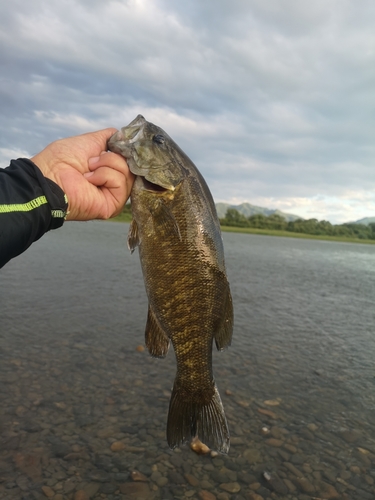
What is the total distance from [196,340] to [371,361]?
780 centimetres

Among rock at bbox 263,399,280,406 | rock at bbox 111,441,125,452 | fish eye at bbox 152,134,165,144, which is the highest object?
fish eye at bbox 152,134,165,144

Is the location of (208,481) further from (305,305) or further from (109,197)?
(305,305)

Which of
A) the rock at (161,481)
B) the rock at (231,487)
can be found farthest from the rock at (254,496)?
the rock at (161,481)

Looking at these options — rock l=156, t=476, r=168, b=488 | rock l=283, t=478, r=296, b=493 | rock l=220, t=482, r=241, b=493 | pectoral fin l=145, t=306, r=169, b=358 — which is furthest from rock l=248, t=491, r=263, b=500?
pectoral fin l=145, t=306, r=169, b=358

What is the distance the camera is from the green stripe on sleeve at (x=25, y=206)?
103 inches

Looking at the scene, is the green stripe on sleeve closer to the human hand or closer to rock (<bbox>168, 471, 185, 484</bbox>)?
the human hand

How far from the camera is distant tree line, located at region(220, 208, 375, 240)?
352 feet

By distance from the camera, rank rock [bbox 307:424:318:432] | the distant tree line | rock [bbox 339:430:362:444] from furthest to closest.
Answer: the distant tree line < rock [bbox 307:424:318:432] < rock [bbox 339:430:362:444]

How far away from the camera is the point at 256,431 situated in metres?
5.98

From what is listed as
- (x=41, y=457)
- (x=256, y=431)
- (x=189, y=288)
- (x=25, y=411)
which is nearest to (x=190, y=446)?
(x=256, y=431)

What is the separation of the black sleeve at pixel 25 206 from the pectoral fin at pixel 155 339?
109 cm

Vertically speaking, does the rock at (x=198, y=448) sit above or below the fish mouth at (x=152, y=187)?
below

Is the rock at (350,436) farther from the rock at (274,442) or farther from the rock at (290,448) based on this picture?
the rock at (274,442)

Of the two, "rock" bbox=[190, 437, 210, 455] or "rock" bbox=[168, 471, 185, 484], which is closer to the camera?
"rock" bbox=[168, 471, 185, 484]
